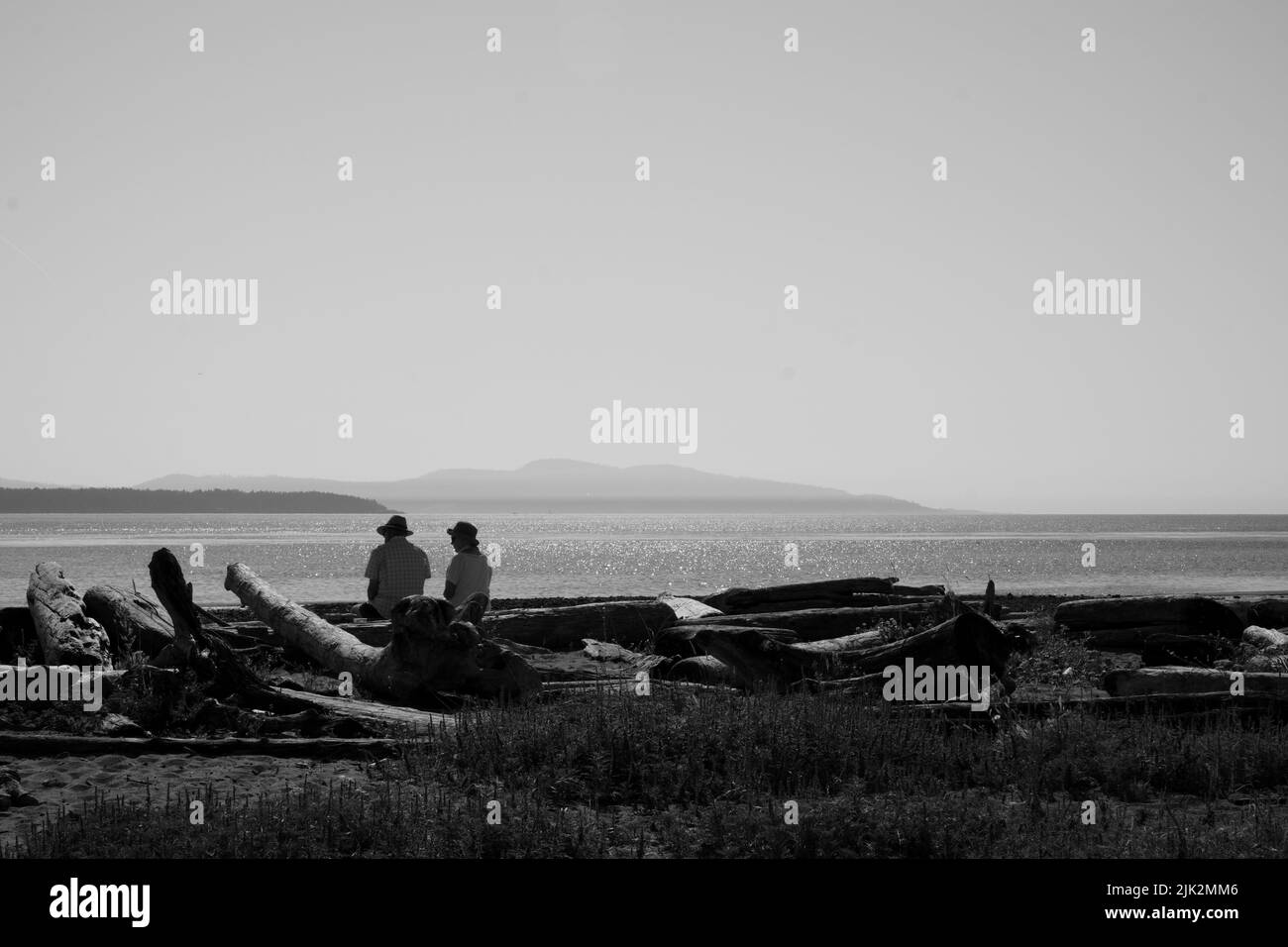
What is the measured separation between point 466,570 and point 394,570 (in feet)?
3.31

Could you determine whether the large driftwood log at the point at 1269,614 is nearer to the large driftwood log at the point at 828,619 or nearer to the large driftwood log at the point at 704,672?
the large driftwood log at the point at 828,619

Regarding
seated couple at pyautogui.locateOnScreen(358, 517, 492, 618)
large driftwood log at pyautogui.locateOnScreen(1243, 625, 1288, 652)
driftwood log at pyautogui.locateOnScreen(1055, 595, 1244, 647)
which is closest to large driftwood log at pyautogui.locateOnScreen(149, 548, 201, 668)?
seated couple at pyautogui.locateOnScreen(358, 517, 492, 618)

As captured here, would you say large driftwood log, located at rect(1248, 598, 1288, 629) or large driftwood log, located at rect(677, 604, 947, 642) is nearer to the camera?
large driftwood log, located at rect(677, 604, 947, 642)

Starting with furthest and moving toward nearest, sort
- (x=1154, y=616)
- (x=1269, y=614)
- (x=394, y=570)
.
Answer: (x=1269, y=614), (x=1154, y=616), (x=394, y=570)

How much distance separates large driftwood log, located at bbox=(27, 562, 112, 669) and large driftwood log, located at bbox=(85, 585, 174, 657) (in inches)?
5.8

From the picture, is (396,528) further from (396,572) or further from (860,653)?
(860,653)

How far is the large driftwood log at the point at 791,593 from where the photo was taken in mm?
17797

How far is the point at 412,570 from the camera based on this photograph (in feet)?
47.6

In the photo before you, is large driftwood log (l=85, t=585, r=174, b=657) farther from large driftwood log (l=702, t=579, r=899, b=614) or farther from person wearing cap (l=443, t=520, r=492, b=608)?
large driftwood log (l=702, t=579, r=899, b=614)

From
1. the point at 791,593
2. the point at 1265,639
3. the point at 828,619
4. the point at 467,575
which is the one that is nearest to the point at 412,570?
the point at 467,575

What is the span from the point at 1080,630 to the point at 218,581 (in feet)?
109

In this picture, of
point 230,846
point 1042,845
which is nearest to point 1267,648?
point 1042,845

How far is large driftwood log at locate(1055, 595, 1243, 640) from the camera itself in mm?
15656

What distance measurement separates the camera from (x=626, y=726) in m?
8.55
